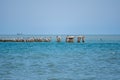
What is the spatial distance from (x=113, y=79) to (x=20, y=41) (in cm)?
8207

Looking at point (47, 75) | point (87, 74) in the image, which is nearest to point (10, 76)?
point (47, 75)

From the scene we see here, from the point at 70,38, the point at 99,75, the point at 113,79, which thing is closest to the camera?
the point at 113,79

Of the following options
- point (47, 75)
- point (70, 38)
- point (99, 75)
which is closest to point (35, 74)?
point (47, 75)

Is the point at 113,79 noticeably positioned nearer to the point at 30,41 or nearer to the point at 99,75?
the point at 99,75

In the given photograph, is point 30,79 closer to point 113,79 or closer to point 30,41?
point 113,79

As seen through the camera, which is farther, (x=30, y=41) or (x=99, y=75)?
(x=30, y=41)

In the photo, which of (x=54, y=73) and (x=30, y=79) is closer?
(x=30, y=79)

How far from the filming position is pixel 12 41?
105 m

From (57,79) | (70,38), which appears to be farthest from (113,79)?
(70,38)

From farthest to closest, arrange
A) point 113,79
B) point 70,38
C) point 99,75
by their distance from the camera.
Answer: point 70,38 < point 99,75 < point 113,79

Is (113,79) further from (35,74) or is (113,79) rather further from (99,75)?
(35,74)

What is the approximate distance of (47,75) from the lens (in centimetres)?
2686

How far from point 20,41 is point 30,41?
3241 mm

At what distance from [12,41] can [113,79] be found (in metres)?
83.2
